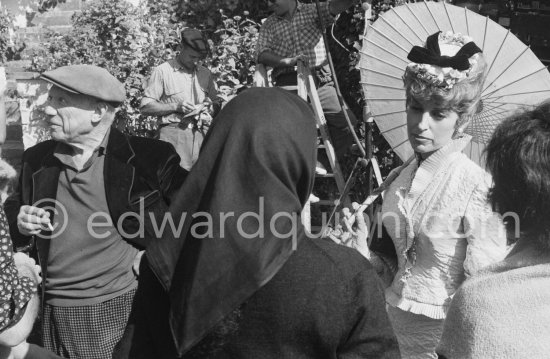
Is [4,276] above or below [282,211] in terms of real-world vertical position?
below

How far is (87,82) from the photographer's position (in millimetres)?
3457

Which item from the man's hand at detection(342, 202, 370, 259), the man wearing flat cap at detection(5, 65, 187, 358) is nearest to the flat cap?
the man wearing flat cap at detection(5, 65, 187, 358)

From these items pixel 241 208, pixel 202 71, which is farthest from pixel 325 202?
pixel 241 208

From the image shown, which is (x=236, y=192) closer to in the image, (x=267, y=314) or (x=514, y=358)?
(x=267, y=314)

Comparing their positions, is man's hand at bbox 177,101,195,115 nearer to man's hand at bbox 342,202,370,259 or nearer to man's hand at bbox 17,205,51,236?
man's hand at bbox 17,205,51,236

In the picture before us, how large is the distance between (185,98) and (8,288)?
159 inches

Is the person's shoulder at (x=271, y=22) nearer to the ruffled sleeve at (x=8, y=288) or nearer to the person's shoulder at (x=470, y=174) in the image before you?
the person's shoulder at (x=470, y=174)

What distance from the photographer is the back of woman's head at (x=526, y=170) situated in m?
1.71

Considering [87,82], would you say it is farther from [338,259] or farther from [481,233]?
[338,259]

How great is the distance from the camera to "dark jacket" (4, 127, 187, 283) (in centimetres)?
333

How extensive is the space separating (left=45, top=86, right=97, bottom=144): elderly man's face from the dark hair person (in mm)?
2127

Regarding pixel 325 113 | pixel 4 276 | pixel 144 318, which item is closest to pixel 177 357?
pixel 144 318

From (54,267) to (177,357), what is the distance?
1.68 m

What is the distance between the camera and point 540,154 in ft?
5.61
